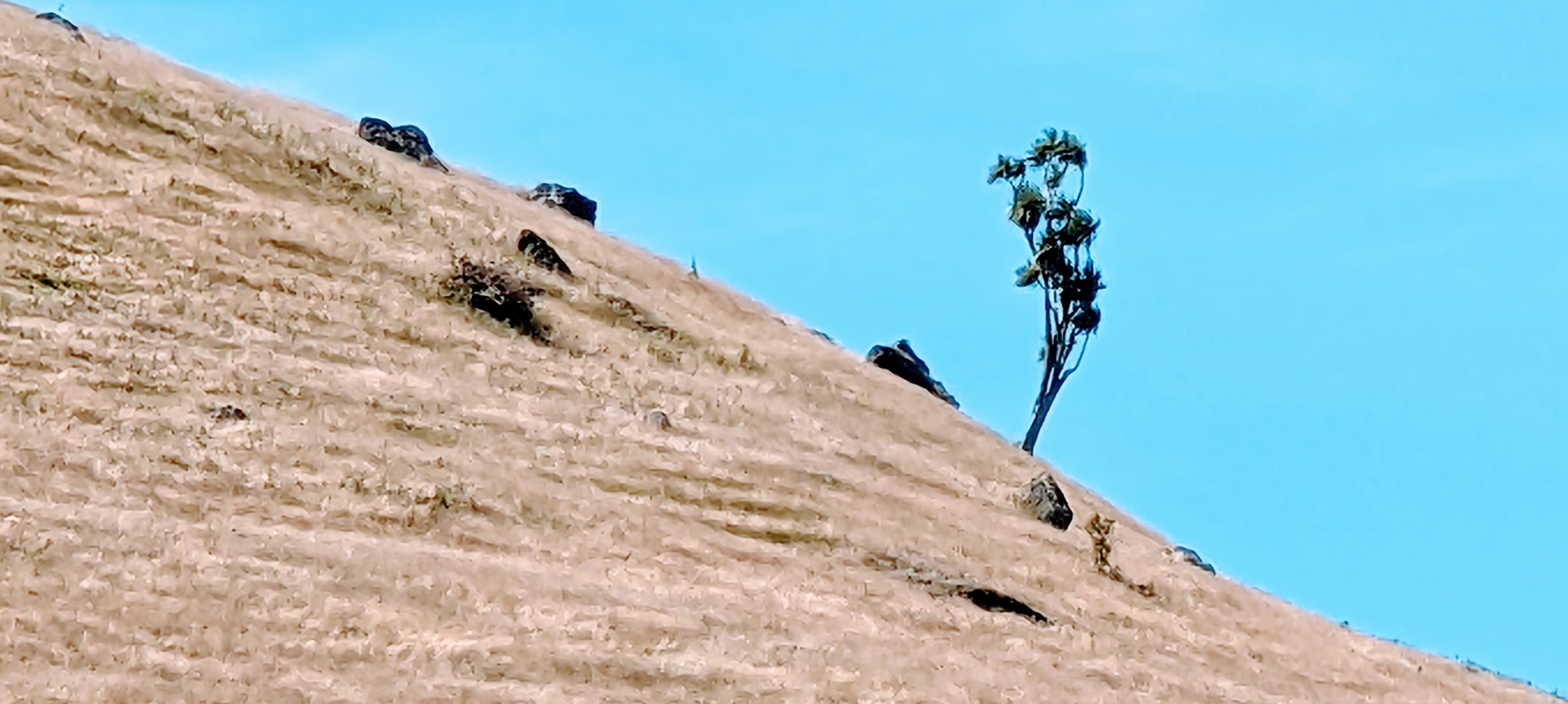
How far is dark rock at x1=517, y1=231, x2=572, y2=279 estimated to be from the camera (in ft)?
107

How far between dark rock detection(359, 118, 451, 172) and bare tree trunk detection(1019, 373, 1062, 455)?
15.4m

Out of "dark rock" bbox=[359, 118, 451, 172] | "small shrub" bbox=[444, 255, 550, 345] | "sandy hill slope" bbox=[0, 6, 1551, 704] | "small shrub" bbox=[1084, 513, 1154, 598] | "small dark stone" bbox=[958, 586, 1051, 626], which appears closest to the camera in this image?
"sandy hill slope" bbox=[0, 6, 1551, 704]

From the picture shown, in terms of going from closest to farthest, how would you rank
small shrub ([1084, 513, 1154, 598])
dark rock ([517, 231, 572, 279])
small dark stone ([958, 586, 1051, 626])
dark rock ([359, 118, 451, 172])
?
1. small dark stone ([958, 586, 1051, 626])
2. small shrub ([1084, 513, 1154, 598])
3. dark rock ([517, 231, 572, 279])
4. dark rock ([359, 118, 451, 172])

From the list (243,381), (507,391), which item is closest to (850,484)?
(507,391)

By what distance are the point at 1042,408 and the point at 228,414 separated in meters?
27.0

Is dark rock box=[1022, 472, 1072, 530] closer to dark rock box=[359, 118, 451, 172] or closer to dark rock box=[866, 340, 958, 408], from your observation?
dark rock box=[866, 340, 958, 408]

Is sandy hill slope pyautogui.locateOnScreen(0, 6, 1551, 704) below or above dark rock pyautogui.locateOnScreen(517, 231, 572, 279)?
below

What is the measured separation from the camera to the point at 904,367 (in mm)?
41625

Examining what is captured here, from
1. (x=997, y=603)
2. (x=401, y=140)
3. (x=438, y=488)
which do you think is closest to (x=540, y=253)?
(x=401, y=140)

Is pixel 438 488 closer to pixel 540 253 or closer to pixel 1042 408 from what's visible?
pixel 540 253

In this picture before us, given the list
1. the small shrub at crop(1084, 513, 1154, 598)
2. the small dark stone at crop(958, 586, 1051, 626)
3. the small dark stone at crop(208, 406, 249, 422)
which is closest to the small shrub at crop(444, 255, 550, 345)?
the small dark stone at crop(208, 406, 249, 422)

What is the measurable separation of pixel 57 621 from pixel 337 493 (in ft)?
16.9

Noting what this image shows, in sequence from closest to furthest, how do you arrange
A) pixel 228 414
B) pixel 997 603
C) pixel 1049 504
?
pixel 228 414 < pixel 997 603 < pixel 1049 504

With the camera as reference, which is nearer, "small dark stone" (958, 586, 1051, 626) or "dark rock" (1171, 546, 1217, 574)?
"small dark stone" (958, 586, 1051, 626)
